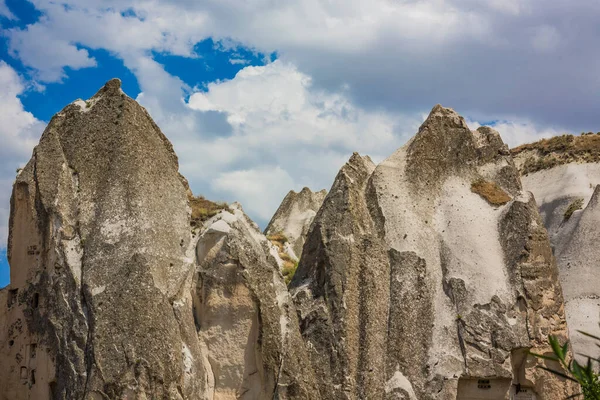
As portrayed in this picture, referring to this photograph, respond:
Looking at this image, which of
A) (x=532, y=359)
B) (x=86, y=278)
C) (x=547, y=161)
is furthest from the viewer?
(x=547, y=161)

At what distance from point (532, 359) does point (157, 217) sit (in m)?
7.88

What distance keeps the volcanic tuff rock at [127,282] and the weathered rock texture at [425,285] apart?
101 centimetres

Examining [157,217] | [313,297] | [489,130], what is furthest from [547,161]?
[157,217]

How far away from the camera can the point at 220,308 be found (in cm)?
1573

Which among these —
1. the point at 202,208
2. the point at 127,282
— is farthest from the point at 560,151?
the point at 127,282

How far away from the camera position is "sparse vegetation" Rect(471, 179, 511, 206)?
1988 cm

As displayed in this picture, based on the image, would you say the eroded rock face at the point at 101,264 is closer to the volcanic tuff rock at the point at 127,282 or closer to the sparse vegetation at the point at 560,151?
the volcanic tuff rock at the point at 127,282

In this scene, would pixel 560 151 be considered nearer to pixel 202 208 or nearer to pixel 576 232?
pixel 576 232

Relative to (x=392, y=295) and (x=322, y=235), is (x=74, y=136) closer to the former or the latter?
(x=322, y=235)

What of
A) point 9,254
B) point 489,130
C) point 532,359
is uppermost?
point 489,130

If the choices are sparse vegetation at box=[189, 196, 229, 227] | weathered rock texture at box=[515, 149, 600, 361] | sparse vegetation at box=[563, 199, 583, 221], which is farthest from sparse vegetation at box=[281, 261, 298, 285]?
sparse vegetation at box=[563, 199, 583, 221]

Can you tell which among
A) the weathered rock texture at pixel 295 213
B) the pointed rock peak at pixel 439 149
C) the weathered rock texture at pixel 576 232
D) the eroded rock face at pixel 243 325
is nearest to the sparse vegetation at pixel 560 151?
the weathered rock texture at pixel 576 232

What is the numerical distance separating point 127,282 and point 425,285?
243 inches

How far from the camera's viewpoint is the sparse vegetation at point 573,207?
29938mm
